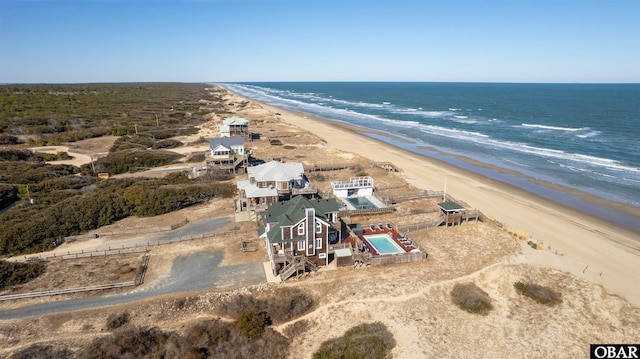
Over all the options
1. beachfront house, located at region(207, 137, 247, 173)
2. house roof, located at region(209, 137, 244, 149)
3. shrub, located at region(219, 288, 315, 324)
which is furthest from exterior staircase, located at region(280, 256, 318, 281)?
house roof, located at region(209, 137, 244, 149)

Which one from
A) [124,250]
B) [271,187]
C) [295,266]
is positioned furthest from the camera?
[271,187]

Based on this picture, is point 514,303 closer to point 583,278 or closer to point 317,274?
point 583,278

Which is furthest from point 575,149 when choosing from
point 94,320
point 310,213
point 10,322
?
point 10,322

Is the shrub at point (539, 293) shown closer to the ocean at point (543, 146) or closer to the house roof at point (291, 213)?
the house roof at point (291, 213)

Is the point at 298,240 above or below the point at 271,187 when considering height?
below

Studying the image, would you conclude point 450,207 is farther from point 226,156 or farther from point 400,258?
point 226,156

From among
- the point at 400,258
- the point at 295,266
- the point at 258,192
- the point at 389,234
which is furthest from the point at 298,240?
the point at 258,192

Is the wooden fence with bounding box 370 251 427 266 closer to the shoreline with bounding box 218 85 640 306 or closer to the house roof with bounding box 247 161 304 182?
the shoreline with bounding box 218 85 640 306
